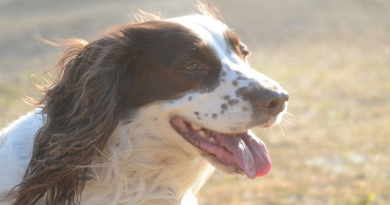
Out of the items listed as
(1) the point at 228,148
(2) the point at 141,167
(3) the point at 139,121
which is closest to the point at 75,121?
(3) the point at 139,121

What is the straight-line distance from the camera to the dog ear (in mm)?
3344

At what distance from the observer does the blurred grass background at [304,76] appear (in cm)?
701

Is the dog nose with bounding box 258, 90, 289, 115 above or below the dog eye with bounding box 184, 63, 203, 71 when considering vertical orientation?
below

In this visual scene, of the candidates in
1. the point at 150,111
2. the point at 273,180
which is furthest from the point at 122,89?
the point at 273,180

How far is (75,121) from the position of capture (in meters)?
3.39

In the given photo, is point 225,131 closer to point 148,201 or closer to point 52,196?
point 148,201

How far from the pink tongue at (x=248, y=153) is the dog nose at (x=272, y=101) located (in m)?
0.30

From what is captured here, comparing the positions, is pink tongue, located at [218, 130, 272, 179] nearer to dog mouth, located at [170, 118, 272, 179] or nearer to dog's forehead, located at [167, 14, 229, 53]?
dog mouth, located at [170, 118, 272, 179]

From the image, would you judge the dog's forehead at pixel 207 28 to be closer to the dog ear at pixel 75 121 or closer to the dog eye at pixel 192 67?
the dog eye at pixel 192 67

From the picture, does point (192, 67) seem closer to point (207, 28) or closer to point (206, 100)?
point (206, 100)

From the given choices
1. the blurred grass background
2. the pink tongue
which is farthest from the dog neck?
the blurred grass background

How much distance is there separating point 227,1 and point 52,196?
28.0 meters

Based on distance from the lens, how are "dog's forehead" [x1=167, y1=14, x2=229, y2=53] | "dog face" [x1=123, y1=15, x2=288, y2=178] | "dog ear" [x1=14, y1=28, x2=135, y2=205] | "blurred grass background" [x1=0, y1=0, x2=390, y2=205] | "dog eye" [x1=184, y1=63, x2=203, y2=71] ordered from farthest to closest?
"blurred grass background" [x1=0, y1=0, x2=390, y2=205]
"dog's forehead" [x1=167, y1=14, x2=229, y2=53]
"dog eye" [x1=184, y1=63, x2=203, y2=71]
"dog face" [x1=123, y1=15, x2=288, y2=178]
"dog ear" [x1=14, y1=28, x2=135, y2=205]

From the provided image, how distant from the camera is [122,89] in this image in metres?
3.59
